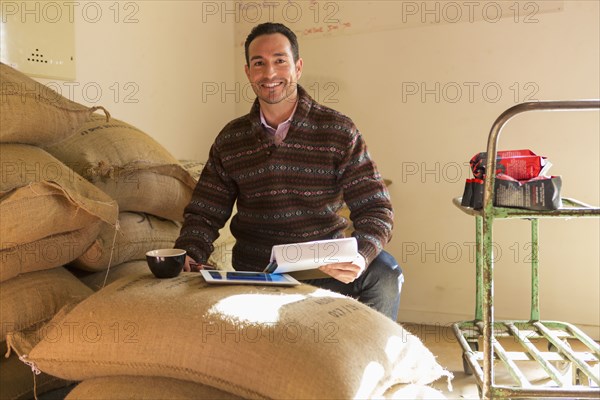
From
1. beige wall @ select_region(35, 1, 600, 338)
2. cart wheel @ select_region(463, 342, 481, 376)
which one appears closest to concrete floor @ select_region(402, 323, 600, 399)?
cart wheel @ select_region(463, 342, 481, 376)

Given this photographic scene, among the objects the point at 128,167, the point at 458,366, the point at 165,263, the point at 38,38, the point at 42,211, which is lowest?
the point at 458,366

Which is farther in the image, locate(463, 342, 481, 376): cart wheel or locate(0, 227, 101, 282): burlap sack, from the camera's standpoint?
locate(463, 342, 481, 376): cart wheel

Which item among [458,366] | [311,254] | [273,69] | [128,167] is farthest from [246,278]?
[458,366]

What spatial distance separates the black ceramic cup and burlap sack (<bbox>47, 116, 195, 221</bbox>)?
0.37 meters

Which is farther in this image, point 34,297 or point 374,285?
point 374,285

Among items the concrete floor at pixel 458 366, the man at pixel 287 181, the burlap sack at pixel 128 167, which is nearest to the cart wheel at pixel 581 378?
the concrete floor at pixel 458 366

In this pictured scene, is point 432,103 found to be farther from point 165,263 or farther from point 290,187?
point 165,263

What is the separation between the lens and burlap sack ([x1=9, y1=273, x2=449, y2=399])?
96 centimetres

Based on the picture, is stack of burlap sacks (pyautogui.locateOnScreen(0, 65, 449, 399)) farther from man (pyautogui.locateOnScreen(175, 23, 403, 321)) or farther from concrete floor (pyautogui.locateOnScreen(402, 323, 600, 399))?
concrete floor (pyautogui.locateOnScreen(402, 323, 600, 399))

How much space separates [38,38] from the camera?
1847 millimetres

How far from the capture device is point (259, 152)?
63.9 inches

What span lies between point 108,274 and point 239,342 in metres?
0.67

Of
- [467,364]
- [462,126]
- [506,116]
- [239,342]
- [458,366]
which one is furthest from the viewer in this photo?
[462,126]

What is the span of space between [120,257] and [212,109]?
142cm
